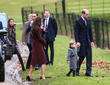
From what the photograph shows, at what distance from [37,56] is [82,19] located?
5.75 ft

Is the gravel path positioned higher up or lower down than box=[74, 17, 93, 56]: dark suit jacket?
lower down

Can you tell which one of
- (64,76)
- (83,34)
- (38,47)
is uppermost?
(83,34)

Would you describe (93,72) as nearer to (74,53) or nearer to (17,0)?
(74,53)

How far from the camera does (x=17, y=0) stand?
79750 mm

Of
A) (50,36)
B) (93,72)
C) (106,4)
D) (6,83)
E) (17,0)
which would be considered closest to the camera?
(6,83)

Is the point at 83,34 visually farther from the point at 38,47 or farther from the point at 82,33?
the point at 38,47

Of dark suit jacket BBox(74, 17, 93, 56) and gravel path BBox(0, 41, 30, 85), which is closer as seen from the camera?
gravel path BBox(0, 41, 30, 85)

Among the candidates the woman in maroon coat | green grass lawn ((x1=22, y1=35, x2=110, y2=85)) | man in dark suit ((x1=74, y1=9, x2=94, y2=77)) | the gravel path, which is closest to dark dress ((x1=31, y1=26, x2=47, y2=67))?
the woman in maroon coat

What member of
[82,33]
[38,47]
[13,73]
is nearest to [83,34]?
[82,33]

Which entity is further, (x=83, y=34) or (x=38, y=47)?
(x=83, y=34)

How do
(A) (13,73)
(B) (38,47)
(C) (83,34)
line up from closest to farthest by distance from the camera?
(B) (38,47)
(C) (83,34)
(A) (13,73)

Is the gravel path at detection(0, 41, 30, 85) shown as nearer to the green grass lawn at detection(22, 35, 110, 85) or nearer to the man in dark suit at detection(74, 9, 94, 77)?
the green grass lawn at detection(22, 35, 110, 85)

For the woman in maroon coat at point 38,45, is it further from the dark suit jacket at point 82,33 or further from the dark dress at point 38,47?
the dark suit jacket at point 82,33

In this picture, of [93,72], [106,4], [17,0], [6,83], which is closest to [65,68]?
[93,72]
